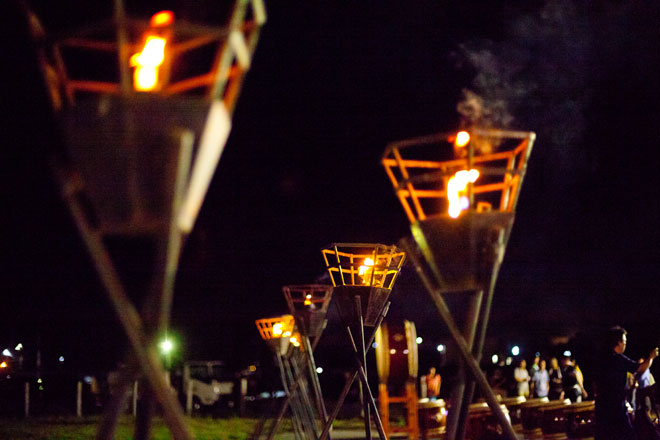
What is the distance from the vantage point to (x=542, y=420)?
13172 mm

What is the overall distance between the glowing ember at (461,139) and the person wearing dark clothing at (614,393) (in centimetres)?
500

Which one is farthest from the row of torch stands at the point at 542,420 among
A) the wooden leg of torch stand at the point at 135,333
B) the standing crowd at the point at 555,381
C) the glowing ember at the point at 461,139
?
the wooden leg of torch stand at the point at 135,333

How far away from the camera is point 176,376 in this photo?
27.0 metres

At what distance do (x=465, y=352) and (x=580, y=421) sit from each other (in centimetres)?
1070

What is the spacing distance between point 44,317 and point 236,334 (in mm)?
9663

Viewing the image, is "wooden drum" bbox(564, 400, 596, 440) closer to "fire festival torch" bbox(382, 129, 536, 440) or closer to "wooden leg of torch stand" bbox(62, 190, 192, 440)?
"fire festival torch" bbox(382, 129, 536, 440)

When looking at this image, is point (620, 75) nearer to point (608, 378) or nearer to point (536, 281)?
point (608, 378)

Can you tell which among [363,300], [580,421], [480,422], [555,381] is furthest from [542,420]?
[363,300]

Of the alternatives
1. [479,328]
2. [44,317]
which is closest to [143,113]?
[479,328]

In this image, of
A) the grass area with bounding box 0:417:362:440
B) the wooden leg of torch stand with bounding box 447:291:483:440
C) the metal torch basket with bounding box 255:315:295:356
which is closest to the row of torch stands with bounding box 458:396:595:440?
the metal torch basket with bounding box 255:315:295:356

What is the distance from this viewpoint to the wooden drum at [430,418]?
13.1 meters

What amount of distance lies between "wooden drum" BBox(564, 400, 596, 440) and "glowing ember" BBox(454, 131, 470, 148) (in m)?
10.7

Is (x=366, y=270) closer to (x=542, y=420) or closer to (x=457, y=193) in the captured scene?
(x=457, y=193)

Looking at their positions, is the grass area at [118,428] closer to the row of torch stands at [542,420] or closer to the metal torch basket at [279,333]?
the metal torch basket at [279,333]
